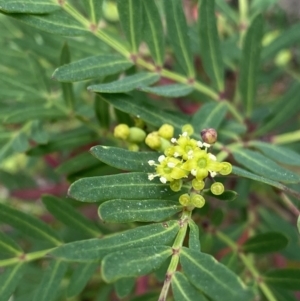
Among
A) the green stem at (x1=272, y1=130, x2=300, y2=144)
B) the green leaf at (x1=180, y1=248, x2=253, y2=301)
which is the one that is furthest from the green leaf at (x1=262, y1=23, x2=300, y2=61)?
the green leaf at (x1=180, y1=248, x2=253, y2=301)

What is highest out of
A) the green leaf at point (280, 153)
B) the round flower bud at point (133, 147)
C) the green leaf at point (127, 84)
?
the green leaf at point (127, 84)

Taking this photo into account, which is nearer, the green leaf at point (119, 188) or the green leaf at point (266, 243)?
the green leaf at point (119, 188)

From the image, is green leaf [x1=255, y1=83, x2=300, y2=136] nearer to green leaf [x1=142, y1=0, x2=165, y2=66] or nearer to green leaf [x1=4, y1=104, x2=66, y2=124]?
green leaf [x1=142, y1=0, x2=165, y2=66]

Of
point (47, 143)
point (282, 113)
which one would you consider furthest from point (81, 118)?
point (282, 113)

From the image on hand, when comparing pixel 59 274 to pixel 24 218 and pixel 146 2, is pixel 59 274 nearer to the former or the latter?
pixel 24 218

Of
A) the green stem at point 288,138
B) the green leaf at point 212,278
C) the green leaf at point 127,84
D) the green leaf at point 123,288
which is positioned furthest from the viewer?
the green stem at point 288,138

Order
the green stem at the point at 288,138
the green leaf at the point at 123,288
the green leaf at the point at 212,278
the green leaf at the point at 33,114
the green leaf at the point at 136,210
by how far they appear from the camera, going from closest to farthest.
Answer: the green leaf at the point at 212,278, the green leaf at the point at 136,210, the green leaf at the point at 123,288, the green leaf at the point at 33,114, the green stem at the point at 288,138

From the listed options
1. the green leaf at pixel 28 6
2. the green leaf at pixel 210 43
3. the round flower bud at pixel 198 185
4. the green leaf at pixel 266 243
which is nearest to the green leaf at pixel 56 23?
the green leaf at pixel 28 6

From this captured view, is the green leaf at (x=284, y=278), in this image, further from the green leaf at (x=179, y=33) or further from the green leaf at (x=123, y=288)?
the green leaf at (x=179, y=33)
